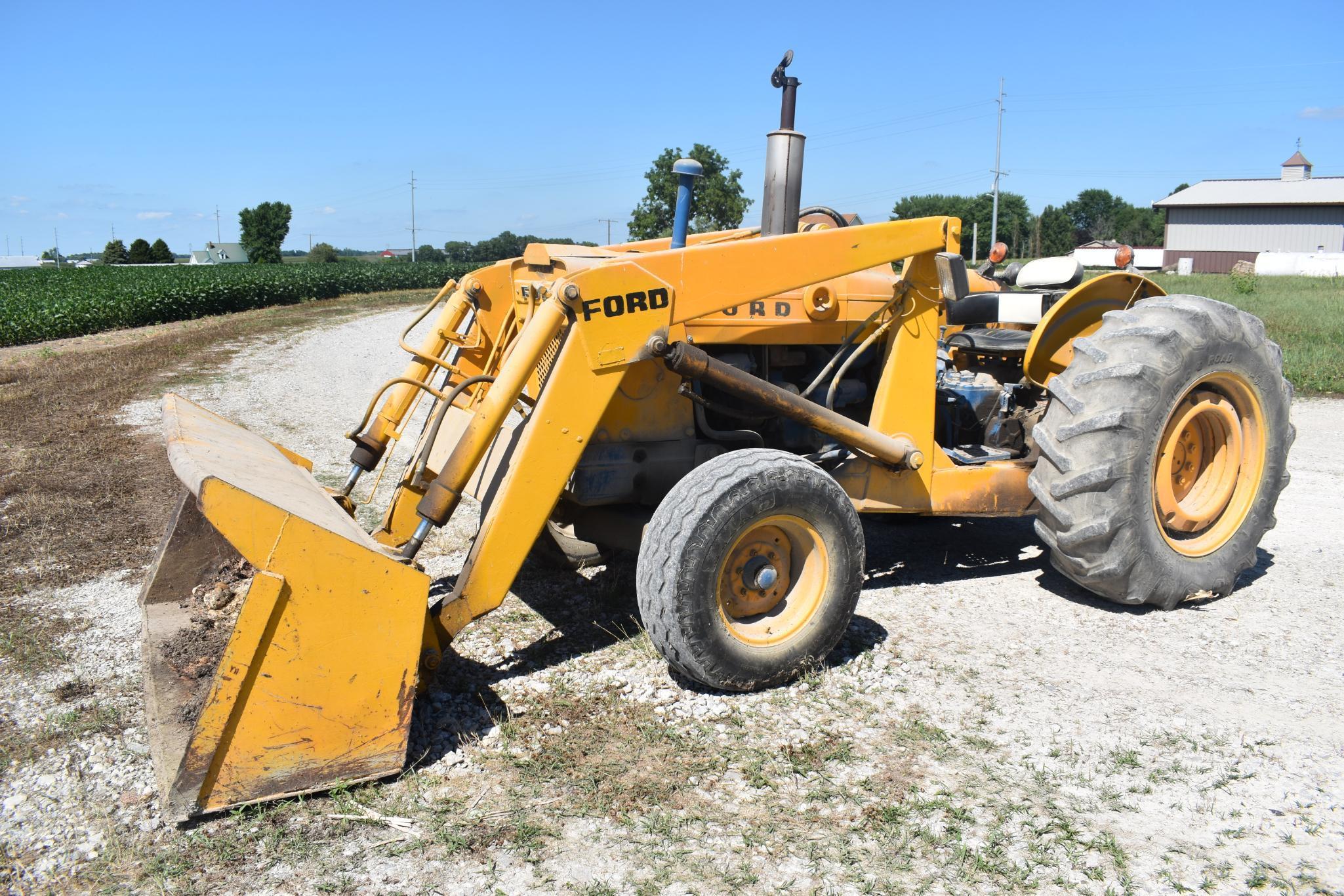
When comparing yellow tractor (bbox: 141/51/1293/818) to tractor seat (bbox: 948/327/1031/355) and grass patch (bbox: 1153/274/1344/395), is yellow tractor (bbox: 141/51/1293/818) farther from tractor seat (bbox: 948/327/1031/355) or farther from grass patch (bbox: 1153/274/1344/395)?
grass patch (bbox: 1153/274/1344/395)

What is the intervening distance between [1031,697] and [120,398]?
11.2 metres

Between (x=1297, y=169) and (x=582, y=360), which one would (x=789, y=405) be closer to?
(x=582, y=360)

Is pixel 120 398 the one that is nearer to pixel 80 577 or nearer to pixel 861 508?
pixel 80 577

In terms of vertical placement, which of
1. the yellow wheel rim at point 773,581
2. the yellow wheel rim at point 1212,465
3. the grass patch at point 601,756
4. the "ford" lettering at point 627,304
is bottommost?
the grass patch at point 601,756

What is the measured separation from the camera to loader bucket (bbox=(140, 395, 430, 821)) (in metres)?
3.13

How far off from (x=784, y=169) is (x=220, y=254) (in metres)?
94.3

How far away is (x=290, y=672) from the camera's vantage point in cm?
322

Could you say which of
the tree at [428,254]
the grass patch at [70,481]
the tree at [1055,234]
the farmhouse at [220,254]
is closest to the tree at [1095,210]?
the tree at [1055,234]

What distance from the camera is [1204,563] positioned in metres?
5.12

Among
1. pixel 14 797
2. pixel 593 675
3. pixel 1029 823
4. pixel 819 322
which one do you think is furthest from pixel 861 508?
pixel 14 797

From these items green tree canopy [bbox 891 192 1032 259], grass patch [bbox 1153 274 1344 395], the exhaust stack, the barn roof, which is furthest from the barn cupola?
the exhaust stack

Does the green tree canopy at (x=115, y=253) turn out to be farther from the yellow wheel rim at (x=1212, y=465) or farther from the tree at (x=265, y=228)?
the yellow wheel rim at (x=1212, y=465)

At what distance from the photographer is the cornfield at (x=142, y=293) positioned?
21516mm

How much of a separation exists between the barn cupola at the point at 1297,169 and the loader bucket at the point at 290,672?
7492 centimetres
